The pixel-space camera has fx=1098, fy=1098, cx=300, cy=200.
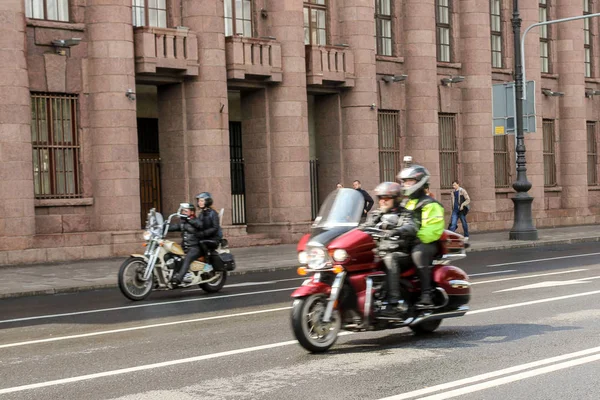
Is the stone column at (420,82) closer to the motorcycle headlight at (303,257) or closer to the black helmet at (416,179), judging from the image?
the black helmet at (416,179)

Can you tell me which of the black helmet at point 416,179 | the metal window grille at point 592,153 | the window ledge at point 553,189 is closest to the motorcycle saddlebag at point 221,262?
the black helmet at point 416,179

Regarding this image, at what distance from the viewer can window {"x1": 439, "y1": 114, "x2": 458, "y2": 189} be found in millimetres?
38500

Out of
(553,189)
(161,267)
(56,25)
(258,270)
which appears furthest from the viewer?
(553,189)

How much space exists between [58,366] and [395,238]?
3.32 metres

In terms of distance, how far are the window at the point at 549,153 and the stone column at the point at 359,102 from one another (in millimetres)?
11979

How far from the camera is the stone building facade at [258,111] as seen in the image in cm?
2659

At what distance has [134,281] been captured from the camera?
16.9 metres

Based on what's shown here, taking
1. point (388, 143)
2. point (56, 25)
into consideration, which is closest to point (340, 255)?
point (56, 25)

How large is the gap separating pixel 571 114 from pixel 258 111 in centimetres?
1733

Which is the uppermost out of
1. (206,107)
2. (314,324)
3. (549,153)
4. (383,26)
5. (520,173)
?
(383,26)

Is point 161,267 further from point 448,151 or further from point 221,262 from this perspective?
point 448,151

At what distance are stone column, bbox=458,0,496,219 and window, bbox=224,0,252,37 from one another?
33.3ft

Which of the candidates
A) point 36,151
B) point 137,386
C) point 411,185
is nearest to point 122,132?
point 36,151

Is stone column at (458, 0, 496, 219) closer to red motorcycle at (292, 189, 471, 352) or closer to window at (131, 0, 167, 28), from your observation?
window at (131, 0, 167, 28)
